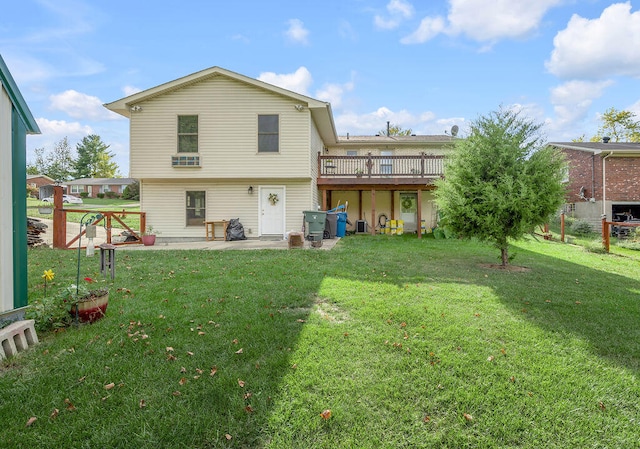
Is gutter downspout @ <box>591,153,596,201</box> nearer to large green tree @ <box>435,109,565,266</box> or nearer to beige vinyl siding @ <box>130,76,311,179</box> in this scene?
large green tree @ <box>435,109,565,266</box>

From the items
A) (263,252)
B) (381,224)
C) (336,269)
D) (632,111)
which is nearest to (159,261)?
(263,252)

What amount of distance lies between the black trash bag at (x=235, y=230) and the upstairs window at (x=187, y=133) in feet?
9.87

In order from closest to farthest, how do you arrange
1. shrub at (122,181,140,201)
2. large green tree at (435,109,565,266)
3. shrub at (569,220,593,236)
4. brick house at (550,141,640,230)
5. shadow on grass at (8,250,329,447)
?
shadow on grass at (8,250,329,447) < large green tree at (435,109,565,266) < shrub at (569,220,593,236) < brick house at (550,141,640,230) < shrub at (122,181,140,201)

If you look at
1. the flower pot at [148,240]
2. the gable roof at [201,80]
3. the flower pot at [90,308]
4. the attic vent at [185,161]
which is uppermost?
the gable roof at [201,80]

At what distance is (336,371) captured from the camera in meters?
2.71

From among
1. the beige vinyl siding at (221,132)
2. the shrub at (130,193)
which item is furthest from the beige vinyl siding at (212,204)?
the shrub at (130,193)

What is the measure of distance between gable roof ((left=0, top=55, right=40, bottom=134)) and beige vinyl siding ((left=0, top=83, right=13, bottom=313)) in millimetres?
46

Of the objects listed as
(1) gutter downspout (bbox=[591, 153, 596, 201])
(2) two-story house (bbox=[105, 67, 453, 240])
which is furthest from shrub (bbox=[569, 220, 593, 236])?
(2) two-story house (bbox=[105, 67, 453, 240])

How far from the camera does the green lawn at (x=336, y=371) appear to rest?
2.05 metres

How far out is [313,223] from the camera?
36.4ft

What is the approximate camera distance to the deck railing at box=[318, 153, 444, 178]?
1367 cm

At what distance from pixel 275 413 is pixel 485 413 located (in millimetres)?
1385

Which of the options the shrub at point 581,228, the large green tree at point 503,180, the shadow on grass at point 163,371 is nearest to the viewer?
the shadow on grass at point 163,371

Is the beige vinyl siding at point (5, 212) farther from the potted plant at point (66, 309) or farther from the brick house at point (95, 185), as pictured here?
the brick house at point (95, 185)
